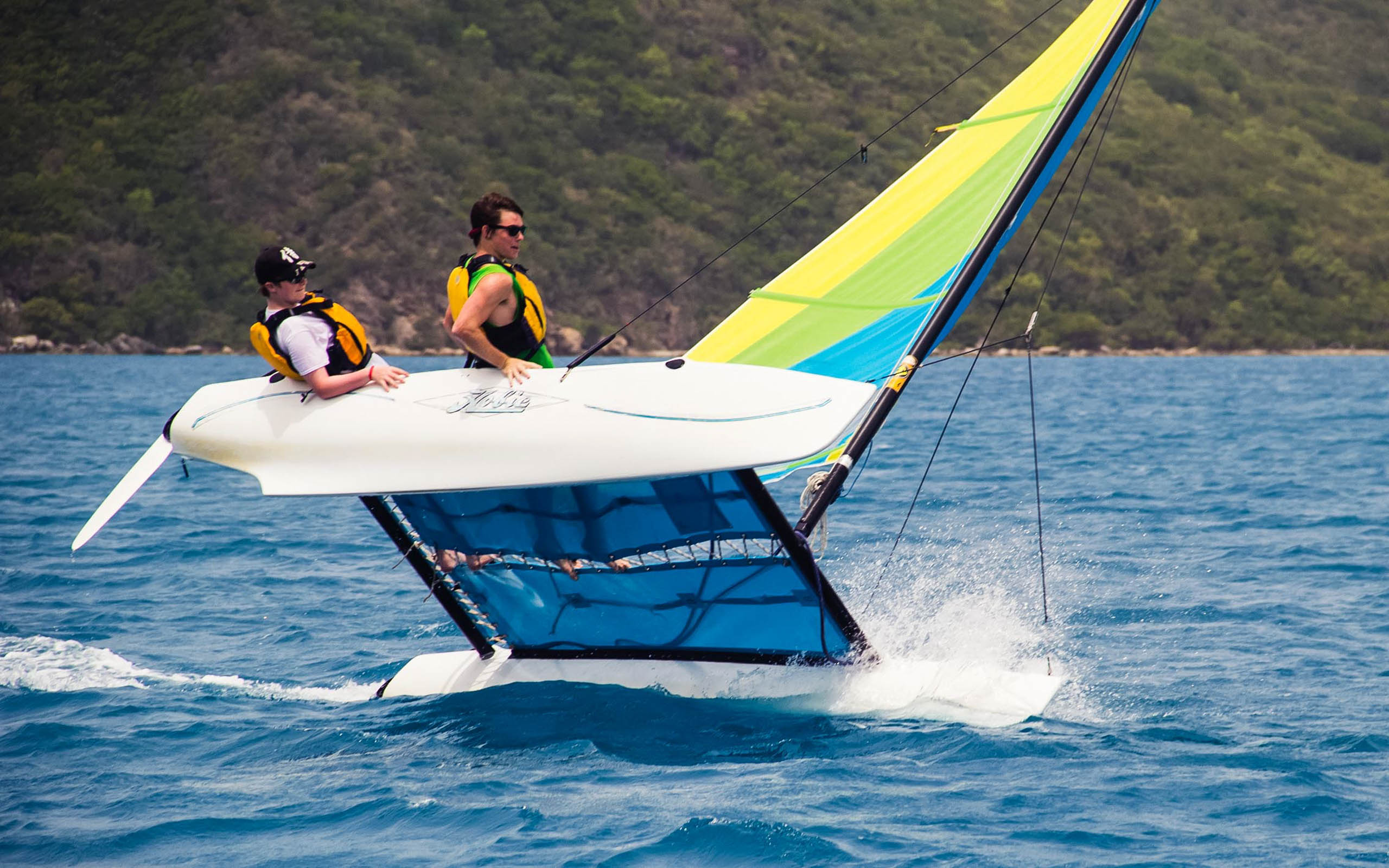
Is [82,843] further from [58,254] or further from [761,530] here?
[58,254]

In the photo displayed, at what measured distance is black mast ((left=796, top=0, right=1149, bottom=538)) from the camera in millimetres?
5539

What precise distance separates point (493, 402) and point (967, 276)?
2.24 metres

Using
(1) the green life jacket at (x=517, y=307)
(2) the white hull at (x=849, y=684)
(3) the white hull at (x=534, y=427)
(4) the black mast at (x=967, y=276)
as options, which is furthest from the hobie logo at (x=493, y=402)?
(2) the white hull at (x=849, y=684)

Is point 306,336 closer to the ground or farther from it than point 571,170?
farther from it

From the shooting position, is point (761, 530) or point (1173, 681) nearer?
point (761, 530)

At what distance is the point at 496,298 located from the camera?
5375 millimetres

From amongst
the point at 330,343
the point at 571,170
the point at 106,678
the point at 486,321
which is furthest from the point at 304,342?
the point at 571,170

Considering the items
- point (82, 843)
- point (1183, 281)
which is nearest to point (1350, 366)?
point (1183, 281)

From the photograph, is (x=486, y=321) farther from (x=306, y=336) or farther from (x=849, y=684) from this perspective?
(x=849, y=684)

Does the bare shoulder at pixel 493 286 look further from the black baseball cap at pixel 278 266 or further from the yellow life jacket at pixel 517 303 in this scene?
the black baseball cap at pixel 278 266

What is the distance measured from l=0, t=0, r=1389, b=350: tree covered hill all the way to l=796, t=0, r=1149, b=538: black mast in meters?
54.9

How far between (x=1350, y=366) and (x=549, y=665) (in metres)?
55.7

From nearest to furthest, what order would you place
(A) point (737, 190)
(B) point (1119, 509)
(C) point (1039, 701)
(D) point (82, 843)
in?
(D) point (82, 843)
(C) point (1039, 701)
(B) point (1119, 509)
(A) point (737, 190)

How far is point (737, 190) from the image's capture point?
7119 centimetres
